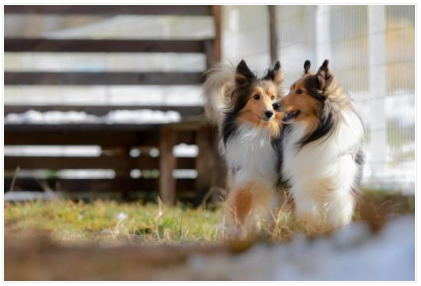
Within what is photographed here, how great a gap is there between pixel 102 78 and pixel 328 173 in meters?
3.94

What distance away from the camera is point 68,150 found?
527 inches

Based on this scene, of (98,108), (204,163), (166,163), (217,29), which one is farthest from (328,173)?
(166,163)

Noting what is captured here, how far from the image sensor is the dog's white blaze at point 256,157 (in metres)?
5.00

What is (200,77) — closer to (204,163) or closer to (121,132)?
(204,163)

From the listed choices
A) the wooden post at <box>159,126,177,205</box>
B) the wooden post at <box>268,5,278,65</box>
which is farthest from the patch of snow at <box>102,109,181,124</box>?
the wooden post at <box>268,5,278,65</box>

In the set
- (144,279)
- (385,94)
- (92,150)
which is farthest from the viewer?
(92,150)

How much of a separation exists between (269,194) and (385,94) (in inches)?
111

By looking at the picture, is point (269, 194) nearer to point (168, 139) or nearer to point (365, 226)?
point (365, 226)

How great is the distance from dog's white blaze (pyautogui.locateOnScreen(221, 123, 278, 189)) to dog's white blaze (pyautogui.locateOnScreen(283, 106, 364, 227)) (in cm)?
27

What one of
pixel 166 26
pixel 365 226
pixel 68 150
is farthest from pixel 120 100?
pixel 365 226

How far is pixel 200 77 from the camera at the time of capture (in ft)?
26.6

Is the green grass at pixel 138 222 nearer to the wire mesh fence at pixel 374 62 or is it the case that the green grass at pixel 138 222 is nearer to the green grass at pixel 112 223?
the green grass at pixel 112 223

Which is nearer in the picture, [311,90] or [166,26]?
[311,90]

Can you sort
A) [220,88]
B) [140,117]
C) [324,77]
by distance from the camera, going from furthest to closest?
[140,117] → [220,88] → [324,77]
